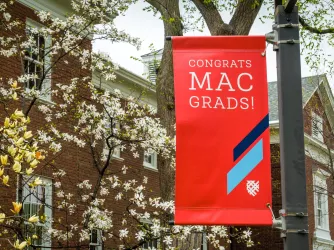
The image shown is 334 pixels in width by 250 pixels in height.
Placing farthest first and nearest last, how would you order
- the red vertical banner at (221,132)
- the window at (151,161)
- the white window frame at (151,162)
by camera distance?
the window at (151,161) < the white window frame at (151,162) < the red vertical banner at (221,132)

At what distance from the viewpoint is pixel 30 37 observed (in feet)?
40.3

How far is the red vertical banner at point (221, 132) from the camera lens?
14.4 feet

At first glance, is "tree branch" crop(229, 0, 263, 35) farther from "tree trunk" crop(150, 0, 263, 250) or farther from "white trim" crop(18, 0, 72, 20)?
"white trim" crop(18, 0, 72, 20)

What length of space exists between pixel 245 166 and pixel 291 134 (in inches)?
15.3

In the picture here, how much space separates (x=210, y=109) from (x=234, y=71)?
1.09 feet

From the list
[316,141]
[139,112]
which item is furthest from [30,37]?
[316,141]

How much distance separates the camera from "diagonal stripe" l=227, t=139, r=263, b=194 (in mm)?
4426

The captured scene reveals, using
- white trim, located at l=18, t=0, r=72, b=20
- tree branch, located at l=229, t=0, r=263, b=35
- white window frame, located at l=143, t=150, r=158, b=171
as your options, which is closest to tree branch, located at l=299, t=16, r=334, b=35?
tree branch, located at l=229, t=0, r=263, b=35

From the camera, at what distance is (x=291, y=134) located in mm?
4312

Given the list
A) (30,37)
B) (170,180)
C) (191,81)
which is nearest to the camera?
(191,81)

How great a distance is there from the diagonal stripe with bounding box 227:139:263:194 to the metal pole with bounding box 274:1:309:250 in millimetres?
217

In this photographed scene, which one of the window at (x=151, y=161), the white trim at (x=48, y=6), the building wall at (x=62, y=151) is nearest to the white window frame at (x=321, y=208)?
the window at (x=151, y=161)

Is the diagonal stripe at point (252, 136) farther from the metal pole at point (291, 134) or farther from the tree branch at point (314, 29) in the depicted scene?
the tree branch at point (314, 29)

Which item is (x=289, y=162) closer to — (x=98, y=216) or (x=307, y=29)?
(x=98, y=216)
